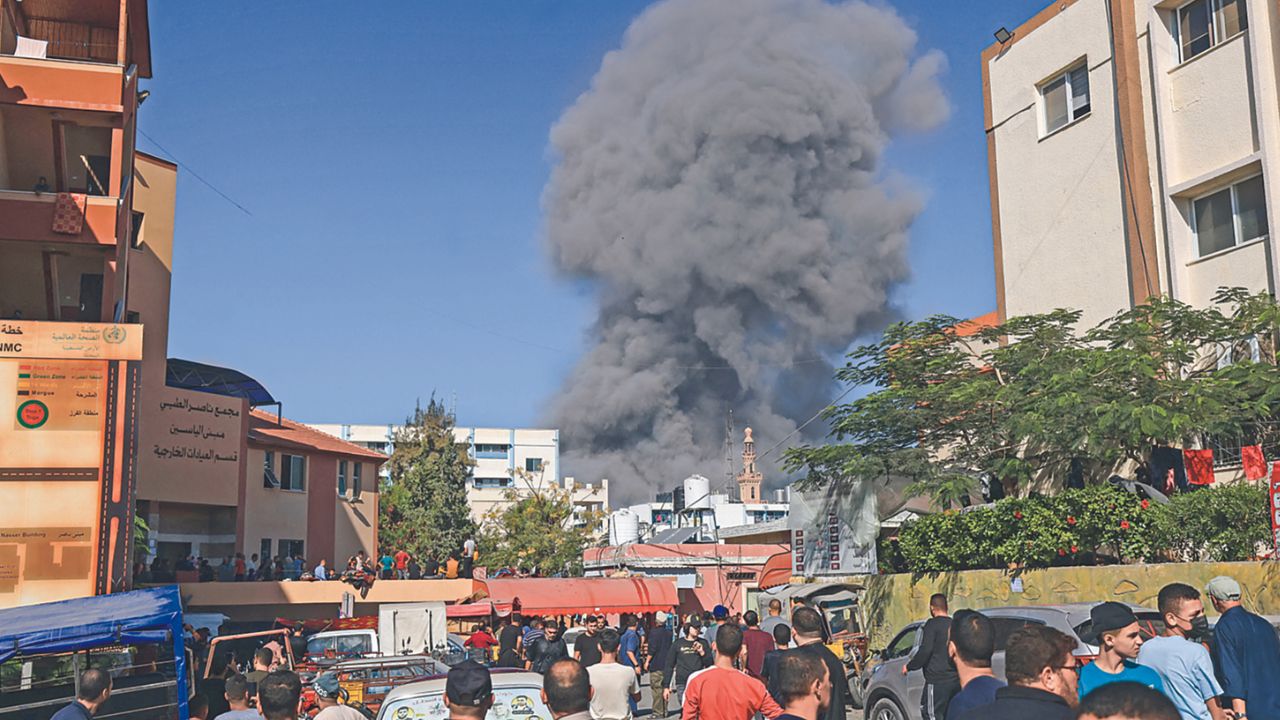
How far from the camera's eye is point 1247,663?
6.53m

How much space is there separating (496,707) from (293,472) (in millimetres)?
31026

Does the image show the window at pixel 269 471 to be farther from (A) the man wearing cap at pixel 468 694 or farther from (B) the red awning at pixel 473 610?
(A) the man wearing cap at pixel 468 694

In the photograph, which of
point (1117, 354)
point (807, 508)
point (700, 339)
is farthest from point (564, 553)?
point (700, 339)

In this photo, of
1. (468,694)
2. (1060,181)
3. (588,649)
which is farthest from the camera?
(1060,181)

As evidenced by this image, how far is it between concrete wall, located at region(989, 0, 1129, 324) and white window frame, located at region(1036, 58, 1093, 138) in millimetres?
67

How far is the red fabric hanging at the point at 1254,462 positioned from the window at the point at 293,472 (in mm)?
27858

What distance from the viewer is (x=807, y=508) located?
86.2 feet

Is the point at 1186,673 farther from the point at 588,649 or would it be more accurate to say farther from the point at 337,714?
the point at 588,649

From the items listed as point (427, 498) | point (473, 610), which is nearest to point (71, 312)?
point (473, 610)

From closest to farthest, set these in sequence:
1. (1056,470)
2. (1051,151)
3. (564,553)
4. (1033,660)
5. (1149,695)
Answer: (1149,695)
(1033,660)
(1056,470)
(1051,151)
(564,553)

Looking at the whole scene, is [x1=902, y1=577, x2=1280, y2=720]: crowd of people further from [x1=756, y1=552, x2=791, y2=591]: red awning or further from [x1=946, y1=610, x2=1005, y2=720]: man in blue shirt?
[x1=756, y1=552, x2=791, y2=591]: red awning

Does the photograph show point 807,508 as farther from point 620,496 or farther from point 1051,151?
point 620,496

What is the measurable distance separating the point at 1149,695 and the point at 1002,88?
24.5m

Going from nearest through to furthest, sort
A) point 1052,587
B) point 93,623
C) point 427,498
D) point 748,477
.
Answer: point 93,623 → point 1052,587 → point 427,498 → point 748,477
